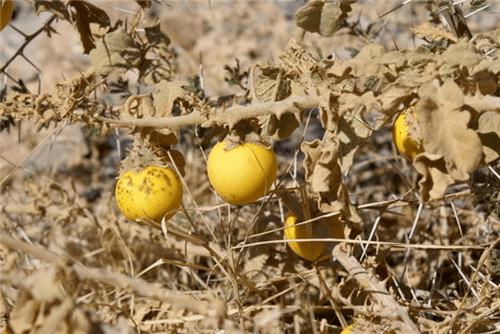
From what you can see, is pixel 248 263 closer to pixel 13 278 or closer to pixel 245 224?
pixel 245 224

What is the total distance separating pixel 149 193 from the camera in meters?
1.27

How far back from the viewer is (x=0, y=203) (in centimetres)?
199

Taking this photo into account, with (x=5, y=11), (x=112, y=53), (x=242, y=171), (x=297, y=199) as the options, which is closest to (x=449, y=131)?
(x=242, y=171)

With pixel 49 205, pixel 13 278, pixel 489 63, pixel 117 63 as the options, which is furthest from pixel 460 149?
pixel 49 205

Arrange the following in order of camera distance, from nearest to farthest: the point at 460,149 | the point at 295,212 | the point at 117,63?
the point at 460,149 < the point at 295,212 < the point at 117,63

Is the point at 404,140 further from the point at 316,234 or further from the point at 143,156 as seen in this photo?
the point at 143,156

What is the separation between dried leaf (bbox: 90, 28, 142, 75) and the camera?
1.57m

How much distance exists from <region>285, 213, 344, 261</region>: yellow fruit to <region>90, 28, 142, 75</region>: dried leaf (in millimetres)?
616

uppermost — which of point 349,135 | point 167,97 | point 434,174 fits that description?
point 167,97

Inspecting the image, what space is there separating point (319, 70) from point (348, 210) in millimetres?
303

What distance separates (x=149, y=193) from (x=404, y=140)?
1.79 ft

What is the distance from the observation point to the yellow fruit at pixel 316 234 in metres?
1.44

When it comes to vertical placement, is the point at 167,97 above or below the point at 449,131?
above

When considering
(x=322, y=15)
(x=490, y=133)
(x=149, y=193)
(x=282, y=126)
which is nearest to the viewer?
(x=490, y=133)
